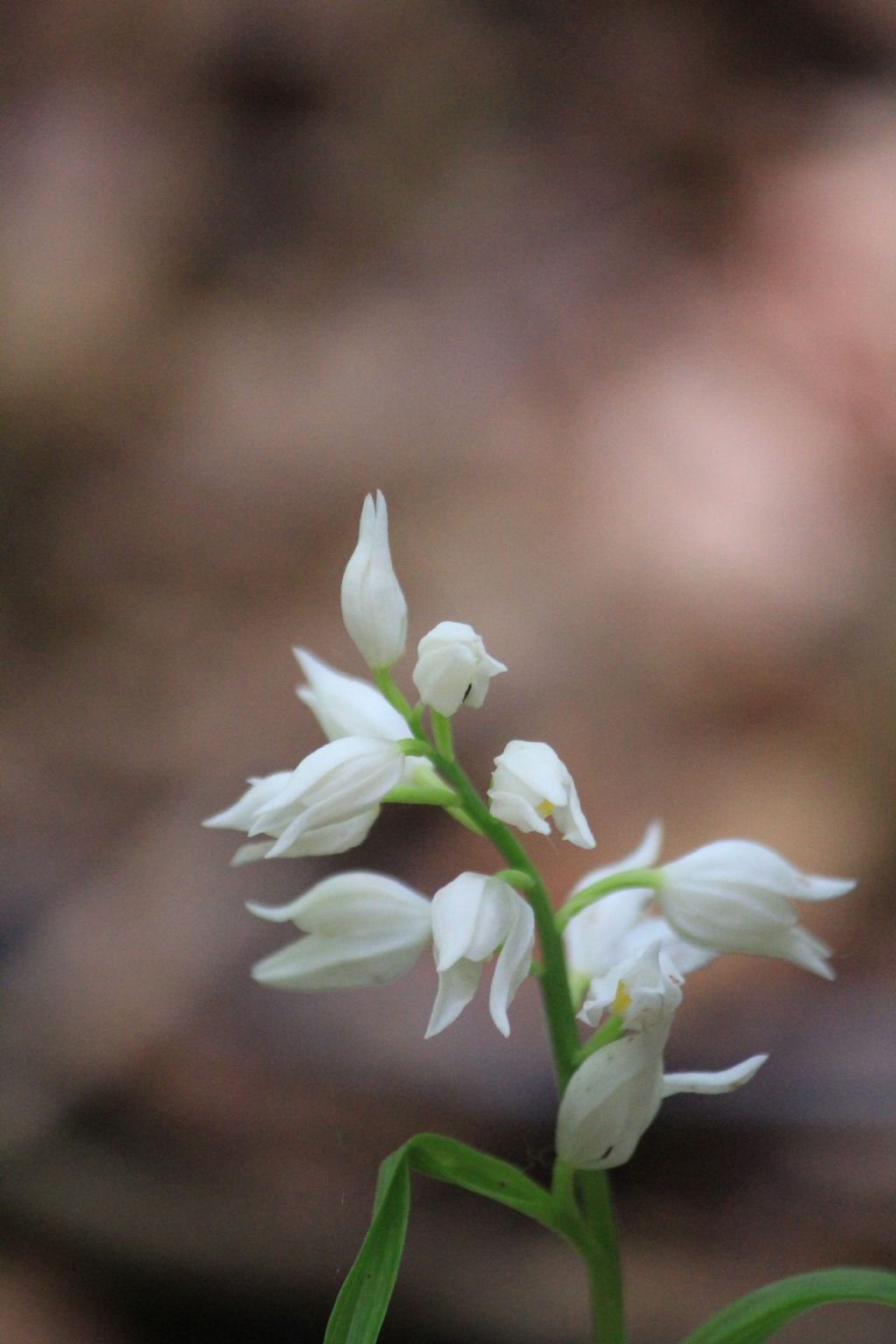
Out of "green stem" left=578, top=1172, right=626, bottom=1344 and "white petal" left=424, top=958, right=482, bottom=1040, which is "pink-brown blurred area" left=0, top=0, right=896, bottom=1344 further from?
"white petal" left=424, top=958, right=482, bottom=1040

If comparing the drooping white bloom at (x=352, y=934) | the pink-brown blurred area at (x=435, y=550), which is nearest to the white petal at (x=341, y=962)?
the drooping white bloom at (x=352, y=934)

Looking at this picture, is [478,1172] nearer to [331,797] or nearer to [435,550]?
[331,797]

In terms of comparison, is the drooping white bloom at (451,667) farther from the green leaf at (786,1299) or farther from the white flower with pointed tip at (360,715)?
the green leaf at (786,1299)

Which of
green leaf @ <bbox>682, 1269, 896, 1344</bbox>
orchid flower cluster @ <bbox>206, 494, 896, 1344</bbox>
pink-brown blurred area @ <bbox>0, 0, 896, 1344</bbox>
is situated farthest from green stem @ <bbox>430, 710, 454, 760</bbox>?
pink-brown blurred area @ <bbox>0, 0, 896, 1344</bbox>

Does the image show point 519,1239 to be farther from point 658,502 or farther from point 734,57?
point 734,57

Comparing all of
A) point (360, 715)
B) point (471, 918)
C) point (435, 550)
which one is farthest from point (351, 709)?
point (435, 550)

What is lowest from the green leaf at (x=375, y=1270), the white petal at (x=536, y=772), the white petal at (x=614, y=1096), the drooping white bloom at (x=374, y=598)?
the green leaf at (x=375, y=1270)
